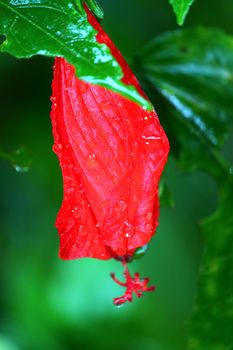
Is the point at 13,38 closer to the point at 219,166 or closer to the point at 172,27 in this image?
the point at 219,166

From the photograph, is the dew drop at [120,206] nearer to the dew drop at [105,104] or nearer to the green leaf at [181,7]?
the dew drop at [105,104]

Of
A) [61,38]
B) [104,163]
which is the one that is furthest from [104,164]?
[61,38]

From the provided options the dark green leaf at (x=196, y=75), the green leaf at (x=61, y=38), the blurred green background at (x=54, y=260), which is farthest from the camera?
the blurred green background at (x=54, y=260)

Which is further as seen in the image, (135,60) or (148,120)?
(135,60)

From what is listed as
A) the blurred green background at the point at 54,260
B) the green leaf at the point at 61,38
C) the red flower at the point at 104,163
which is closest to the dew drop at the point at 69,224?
the red flower at the point at 104,163

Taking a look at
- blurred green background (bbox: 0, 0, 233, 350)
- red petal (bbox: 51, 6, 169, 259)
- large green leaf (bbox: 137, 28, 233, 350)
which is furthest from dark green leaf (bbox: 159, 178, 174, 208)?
blurred green background (bbox: 0, 0, 233, 350)

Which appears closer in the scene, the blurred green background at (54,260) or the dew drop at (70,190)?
the dew drop at (70,190)

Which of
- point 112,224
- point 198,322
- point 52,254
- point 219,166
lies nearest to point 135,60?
point 219,166
